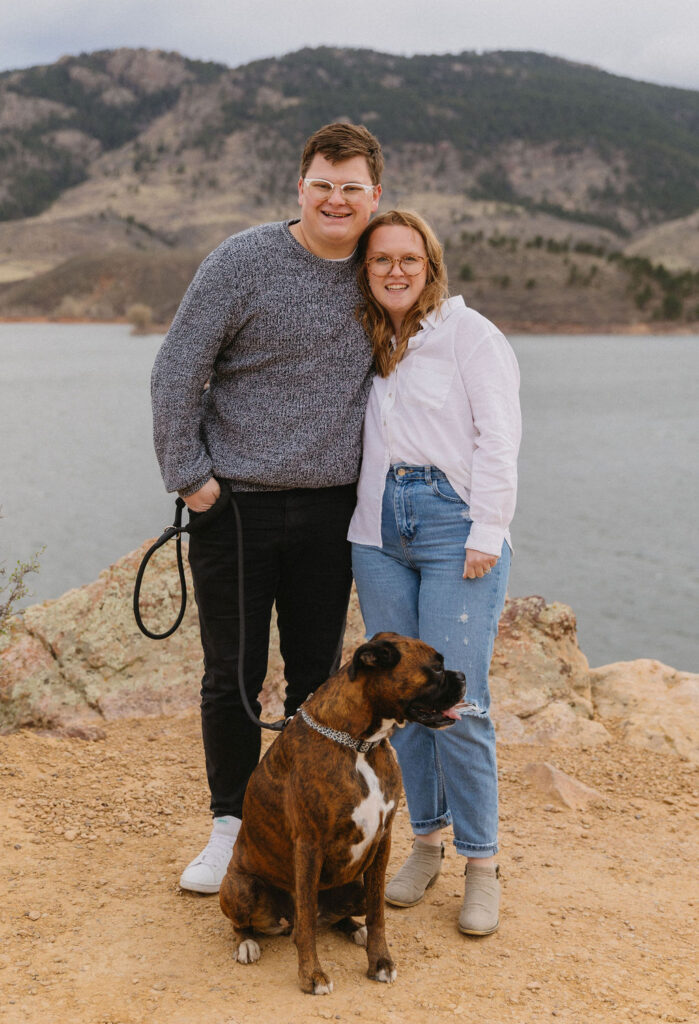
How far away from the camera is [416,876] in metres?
3.35

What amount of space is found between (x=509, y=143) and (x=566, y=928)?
166 meters

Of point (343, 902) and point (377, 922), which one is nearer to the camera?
point (377, 922)

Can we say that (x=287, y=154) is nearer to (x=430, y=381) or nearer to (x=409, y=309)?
(x=409, y=309)

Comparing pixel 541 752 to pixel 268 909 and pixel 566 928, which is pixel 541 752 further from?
pixel 268 909

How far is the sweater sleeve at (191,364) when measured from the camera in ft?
9.81

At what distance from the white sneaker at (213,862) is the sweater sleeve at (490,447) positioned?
1.40 metres

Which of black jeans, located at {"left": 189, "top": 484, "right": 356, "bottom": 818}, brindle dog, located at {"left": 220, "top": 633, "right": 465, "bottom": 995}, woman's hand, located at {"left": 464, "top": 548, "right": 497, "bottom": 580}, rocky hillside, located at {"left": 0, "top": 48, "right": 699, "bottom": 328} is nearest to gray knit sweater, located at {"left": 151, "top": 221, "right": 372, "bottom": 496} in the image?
black jeans, located at {"left": 189, "top": 484, "right": 356, "bottom": 818}

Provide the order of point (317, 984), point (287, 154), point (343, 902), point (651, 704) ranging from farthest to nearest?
point (287, 154)
point (651, 704)
point (343, 902)
point (317, 984)

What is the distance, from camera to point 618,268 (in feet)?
196

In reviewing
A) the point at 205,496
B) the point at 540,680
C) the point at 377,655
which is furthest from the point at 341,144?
the point at 540,680

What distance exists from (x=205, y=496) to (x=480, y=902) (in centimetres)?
163

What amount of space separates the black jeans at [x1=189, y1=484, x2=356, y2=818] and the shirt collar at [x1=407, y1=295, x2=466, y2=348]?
1.81 feet

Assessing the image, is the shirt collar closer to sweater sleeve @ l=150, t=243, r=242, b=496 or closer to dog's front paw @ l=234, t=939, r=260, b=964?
sweater sleeve @ l=150, t=243, r=242, b=496

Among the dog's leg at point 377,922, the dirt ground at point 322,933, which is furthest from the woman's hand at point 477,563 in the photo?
the dirt ground at point 322,933
